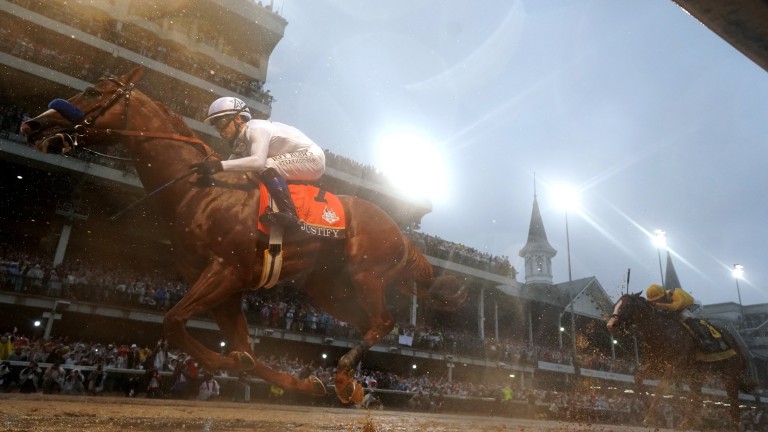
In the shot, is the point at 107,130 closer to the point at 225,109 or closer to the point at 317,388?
the point at 225,109

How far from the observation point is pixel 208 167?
395 cm

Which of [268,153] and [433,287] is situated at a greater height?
[268,153]

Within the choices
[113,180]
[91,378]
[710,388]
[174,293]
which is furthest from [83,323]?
[710,388]

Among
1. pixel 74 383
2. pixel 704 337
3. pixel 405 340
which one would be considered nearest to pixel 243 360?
pixel 704 337

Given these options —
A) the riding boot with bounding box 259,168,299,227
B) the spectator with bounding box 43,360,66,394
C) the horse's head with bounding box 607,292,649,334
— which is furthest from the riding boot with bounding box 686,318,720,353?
the spectator with bounding box 43,360,66,394

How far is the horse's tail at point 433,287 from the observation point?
551 cm

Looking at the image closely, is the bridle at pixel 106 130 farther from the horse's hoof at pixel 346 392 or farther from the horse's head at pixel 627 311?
the horse's head at pixel 627 311

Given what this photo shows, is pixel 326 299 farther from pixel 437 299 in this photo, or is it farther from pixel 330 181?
pixel 330 181

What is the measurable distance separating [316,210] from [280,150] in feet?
2.31

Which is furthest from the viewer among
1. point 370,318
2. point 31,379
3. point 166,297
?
point 166,297

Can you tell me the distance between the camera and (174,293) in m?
19.1

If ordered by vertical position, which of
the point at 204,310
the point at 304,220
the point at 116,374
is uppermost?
the point at 304,220

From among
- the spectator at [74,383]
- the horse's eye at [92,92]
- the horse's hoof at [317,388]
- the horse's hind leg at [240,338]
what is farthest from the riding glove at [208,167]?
the spectator at [74,383]

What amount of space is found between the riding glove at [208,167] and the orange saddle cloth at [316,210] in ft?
1.42
